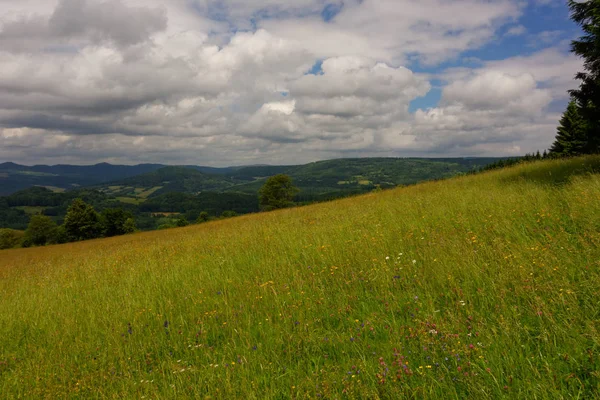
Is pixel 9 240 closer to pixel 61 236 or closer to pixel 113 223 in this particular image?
pixel 61 236

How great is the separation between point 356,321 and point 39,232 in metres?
82.3

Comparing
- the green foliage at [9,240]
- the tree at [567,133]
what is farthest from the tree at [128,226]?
the tree at [567,133]

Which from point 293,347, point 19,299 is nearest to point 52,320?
point 19,299

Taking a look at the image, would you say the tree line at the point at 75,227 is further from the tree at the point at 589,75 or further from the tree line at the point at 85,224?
the tree at the point at 589,75

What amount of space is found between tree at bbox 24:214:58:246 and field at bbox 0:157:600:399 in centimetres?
7447

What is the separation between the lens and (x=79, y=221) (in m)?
57.9

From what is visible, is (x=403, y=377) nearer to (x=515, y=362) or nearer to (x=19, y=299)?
(x=515, y=362)

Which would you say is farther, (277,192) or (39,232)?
(277,192)

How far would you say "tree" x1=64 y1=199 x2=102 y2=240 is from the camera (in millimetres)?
57531

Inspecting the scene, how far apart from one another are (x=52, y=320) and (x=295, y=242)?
16.2 feet

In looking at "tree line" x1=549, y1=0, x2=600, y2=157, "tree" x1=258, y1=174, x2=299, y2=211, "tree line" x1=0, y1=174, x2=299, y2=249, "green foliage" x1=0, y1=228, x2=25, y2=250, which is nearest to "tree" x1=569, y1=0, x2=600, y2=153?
"tree line" x1=549, y1=0, x2=600, y2=157

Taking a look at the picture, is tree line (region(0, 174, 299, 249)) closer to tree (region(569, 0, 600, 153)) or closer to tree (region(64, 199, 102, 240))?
tree (region(64, 199, 102, 240))

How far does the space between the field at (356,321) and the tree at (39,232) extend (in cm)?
7447

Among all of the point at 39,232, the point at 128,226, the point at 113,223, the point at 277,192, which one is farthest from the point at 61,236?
the point at 277,192
